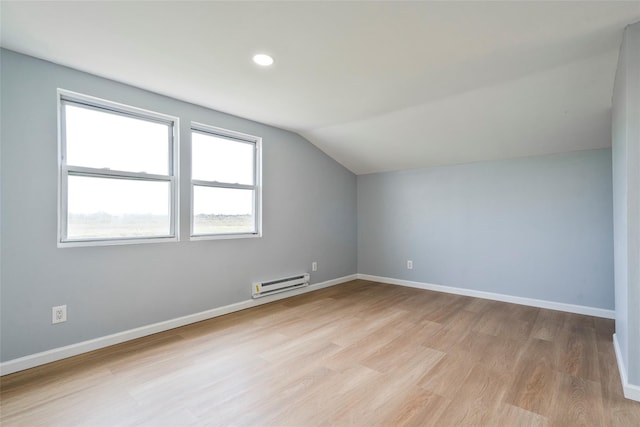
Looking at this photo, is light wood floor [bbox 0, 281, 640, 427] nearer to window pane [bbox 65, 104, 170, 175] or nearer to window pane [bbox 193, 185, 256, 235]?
window pane [bbox 193, 185, 256, 235]

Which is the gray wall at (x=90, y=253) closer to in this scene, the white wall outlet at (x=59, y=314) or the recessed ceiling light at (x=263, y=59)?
the white wall outlet at (x=59, y=314)

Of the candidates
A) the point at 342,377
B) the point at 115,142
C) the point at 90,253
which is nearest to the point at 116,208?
the point at 90,253

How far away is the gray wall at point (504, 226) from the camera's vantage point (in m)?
3.31

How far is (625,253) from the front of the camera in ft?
6.19

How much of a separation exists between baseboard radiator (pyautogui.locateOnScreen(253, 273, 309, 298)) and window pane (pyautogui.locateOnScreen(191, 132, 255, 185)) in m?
1.29

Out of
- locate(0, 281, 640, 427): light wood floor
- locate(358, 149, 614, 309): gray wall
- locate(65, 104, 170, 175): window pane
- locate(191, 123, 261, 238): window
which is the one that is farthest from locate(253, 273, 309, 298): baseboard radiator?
locate(65, 104, 170, 175): window pane

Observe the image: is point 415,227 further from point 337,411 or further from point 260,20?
point 260,20

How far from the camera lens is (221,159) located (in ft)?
11.4

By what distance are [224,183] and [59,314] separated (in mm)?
1842

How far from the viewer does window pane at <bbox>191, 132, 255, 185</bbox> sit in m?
3.25

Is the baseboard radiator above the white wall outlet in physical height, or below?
below

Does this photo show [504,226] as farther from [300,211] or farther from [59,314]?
[59,314]

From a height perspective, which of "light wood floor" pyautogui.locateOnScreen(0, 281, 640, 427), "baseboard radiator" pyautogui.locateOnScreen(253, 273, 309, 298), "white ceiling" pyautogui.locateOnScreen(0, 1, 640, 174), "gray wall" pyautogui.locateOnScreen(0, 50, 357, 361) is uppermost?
"white ceiling" pyautogui.locateOnScreen(0, 1, 640, 174)

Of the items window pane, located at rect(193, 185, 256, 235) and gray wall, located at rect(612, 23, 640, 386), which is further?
window pane, located at rect(193, 185, 256, 235)
